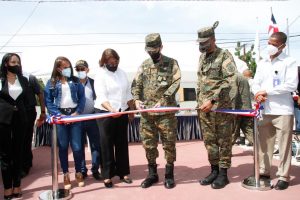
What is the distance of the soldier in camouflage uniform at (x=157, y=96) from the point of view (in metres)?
4.23

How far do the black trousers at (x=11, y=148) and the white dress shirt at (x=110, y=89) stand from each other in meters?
1.04

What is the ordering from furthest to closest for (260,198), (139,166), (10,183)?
(139,166) < (10,183) < (260,198)

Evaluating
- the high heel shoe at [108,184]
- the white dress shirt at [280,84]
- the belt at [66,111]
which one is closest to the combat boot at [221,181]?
the white dress shirt at [280,84]

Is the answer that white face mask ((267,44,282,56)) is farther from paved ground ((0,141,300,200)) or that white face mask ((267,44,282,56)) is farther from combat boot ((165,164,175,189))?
combat boot ((165,164,175,189))

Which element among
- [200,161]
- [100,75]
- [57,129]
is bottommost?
[200,161]

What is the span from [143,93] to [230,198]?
1750mm

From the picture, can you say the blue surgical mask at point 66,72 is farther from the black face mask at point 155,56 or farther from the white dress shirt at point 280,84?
the white dress shirt at point 280,84

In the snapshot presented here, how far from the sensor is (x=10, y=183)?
4.05m

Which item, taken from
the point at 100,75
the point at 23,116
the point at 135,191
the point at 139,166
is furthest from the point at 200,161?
the point at 23,116

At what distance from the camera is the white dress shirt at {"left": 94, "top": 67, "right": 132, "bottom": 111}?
4.39m

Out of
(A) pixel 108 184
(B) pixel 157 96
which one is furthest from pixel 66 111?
(B) pixel 157 96

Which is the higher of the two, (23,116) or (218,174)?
(23,116)

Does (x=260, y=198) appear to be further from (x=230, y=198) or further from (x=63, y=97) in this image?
(x=63, y=97)

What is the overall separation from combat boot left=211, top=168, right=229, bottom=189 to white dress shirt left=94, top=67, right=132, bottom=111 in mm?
1571
